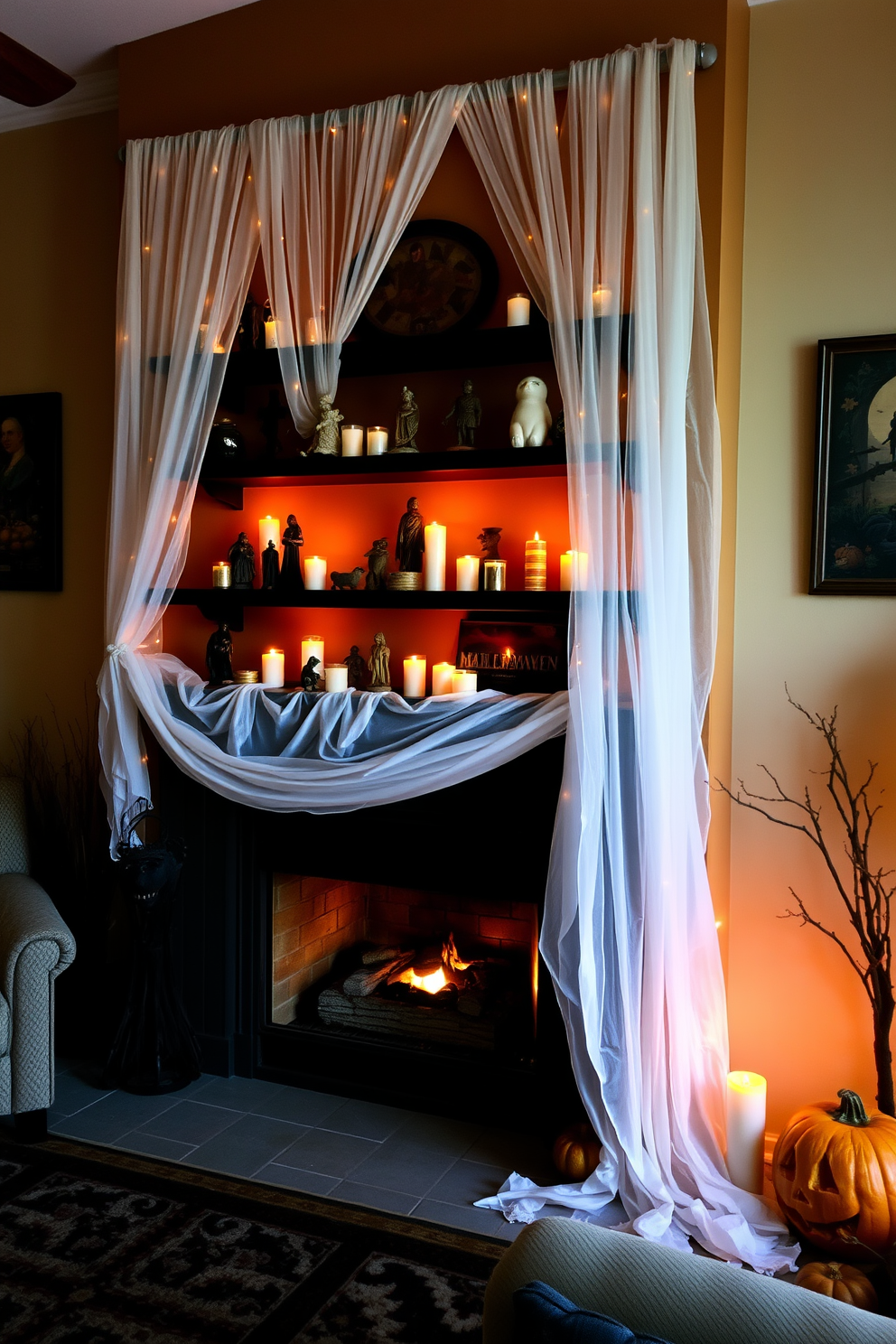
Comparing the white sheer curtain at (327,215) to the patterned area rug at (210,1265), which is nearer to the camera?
the patterned area rug at (210,1265)

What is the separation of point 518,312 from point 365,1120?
227 centimetres

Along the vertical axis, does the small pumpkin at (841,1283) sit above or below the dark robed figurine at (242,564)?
below

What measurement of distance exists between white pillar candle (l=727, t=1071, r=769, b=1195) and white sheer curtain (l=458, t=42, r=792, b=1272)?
39 mm

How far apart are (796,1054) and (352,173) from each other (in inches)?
107

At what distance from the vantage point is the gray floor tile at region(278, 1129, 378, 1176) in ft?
8.69

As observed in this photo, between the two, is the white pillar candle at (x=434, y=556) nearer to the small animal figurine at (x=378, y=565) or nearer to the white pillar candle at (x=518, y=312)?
the small animal figurine at (x=378, y=565)

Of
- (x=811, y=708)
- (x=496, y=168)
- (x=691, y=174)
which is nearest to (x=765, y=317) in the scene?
(x=691, y=174)

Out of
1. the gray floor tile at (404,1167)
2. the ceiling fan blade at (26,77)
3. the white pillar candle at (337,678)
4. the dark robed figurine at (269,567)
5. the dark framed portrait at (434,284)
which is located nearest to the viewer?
the ceiling fan blade at (26,77)

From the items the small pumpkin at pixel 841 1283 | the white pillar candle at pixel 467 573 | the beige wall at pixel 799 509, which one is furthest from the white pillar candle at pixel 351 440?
the small pumpkin at pixel 841 1283

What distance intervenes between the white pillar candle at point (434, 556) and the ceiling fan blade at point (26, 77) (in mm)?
1347

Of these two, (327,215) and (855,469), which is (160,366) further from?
(855,469)

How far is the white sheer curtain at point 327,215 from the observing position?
9.28 feet

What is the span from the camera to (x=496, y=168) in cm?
271

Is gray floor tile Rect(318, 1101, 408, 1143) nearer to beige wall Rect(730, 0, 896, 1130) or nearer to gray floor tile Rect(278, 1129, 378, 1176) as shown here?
gray floor tile Rect(278, 1129, 378, 1176)
